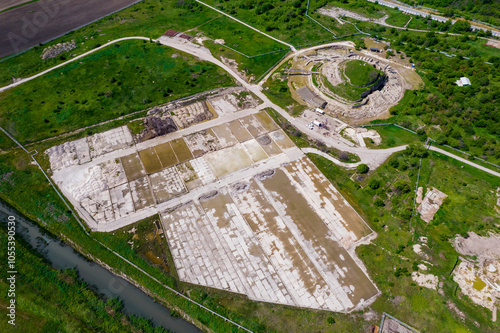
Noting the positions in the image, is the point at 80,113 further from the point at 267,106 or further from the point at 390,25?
the point at 390,25

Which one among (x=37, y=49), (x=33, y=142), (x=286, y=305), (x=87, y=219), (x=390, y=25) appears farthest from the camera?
(x=390, y=25)

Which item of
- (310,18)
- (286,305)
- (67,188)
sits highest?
(310,18)

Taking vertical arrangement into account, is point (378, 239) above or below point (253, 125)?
below

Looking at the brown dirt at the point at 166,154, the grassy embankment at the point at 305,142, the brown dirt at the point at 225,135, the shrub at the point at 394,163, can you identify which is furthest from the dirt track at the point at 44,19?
the shrub at the point at 394,163

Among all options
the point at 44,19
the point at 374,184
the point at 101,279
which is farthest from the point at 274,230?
the point at 44,19

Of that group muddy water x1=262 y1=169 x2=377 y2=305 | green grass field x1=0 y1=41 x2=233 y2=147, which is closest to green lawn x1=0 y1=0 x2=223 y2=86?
green grass field x1=0 y1=41 x2=233 y2=147

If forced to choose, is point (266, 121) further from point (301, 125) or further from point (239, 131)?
point (301, 125)

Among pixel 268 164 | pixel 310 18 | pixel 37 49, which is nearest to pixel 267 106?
pixel 268 164
